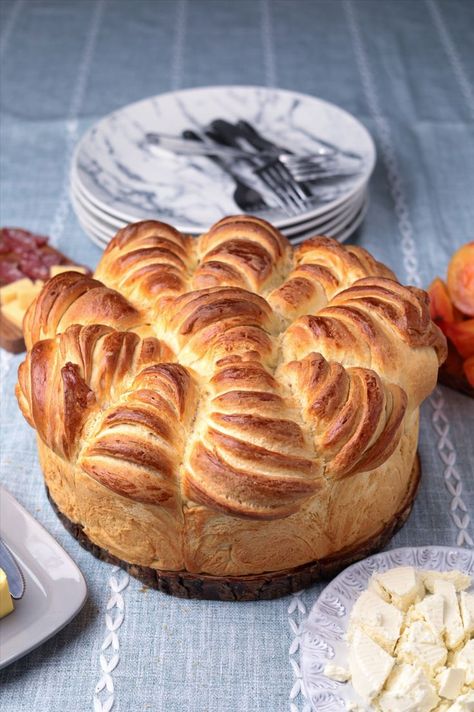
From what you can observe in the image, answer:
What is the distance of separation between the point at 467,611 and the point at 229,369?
0.65 m

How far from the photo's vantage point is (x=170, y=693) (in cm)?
185

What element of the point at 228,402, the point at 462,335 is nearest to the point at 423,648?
the point at 228,402

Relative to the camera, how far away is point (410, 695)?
5.39 ft

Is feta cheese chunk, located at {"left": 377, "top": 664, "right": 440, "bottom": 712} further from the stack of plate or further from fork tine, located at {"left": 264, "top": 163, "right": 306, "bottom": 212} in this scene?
fork tine, located at {"left": 264, "top": 163, "right": 306, "bottom": 212}

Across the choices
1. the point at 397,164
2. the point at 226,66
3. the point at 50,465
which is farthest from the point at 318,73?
the point at 50,465

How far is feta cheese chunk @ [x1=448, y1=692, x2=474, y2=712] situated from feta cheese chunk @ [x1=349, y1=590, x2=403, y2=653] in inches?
6.0

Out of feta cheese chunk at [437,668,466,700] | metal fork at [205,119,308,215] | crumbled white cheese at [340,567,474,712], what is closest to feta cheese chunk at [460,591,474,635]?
crumbled white cheese at [340,567,474,712]

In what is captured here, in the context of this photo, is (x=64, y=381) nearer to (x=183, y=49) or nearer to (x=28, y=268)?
(x=28, y=268)

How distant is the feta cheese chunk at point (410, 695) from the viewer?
1.64m

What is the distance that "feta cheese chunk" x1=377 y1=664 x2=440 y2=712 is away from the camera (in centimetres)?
164

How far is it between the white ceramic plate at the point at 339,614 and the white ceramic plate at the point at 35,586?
0.48m

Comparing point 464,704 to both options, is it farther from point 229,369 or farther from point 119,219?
point 119,219

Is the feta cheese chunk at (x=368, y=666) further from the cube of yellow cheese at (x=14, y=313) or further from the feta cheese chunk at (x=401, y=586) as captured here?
the cube of yellow cheese at (x=14, y=313)

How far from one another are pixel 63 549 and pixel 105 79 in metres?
2.59
